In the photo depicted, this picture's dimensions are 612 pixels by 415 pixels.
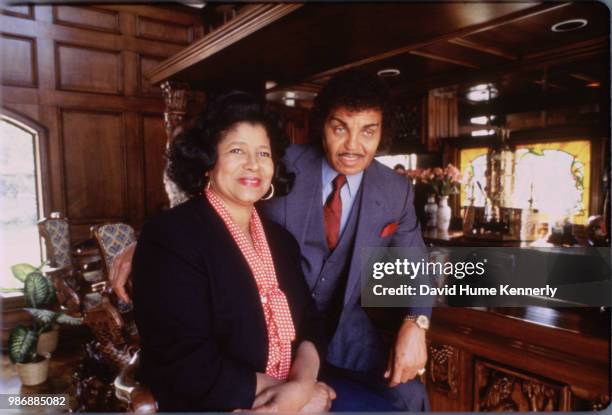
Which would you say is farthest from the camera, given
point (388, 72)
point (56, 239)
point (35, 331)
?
point (388, 72)

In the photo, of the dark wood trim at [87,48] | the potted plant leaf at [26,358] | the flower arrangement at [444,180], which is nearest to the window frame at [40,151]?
the dark wood trim at [87,48]

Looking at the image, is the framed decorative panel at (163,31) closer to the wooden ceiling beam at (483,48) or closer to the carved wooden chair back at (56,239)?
the carved wooden chair back at (56,239)

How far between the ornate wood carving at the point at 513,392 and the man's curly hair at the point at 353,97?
850 millimetres

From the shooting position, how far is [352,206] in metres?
1.36

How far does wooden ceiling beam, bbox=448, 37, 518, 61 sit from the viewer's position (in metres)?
2.75

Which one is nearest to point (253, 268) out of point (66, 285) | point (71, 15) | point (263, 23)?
point (263, 23)

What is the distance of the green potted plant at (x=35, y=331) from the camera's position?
2592 mm

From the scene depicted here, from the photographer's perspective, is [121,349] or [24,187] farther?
[24,187]

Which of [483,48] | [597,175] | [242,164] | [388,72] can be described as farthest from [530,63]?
[242,164]

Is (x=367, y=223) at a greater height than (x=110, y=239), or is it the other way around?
(x=367, y=223)

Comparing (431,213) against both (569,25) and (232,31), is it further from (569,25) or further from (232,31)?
(232,31)

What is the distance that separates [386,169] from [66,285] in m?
2.41

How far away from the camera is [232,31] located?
1.86 meters

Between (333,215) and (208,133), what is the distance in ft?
1.57
